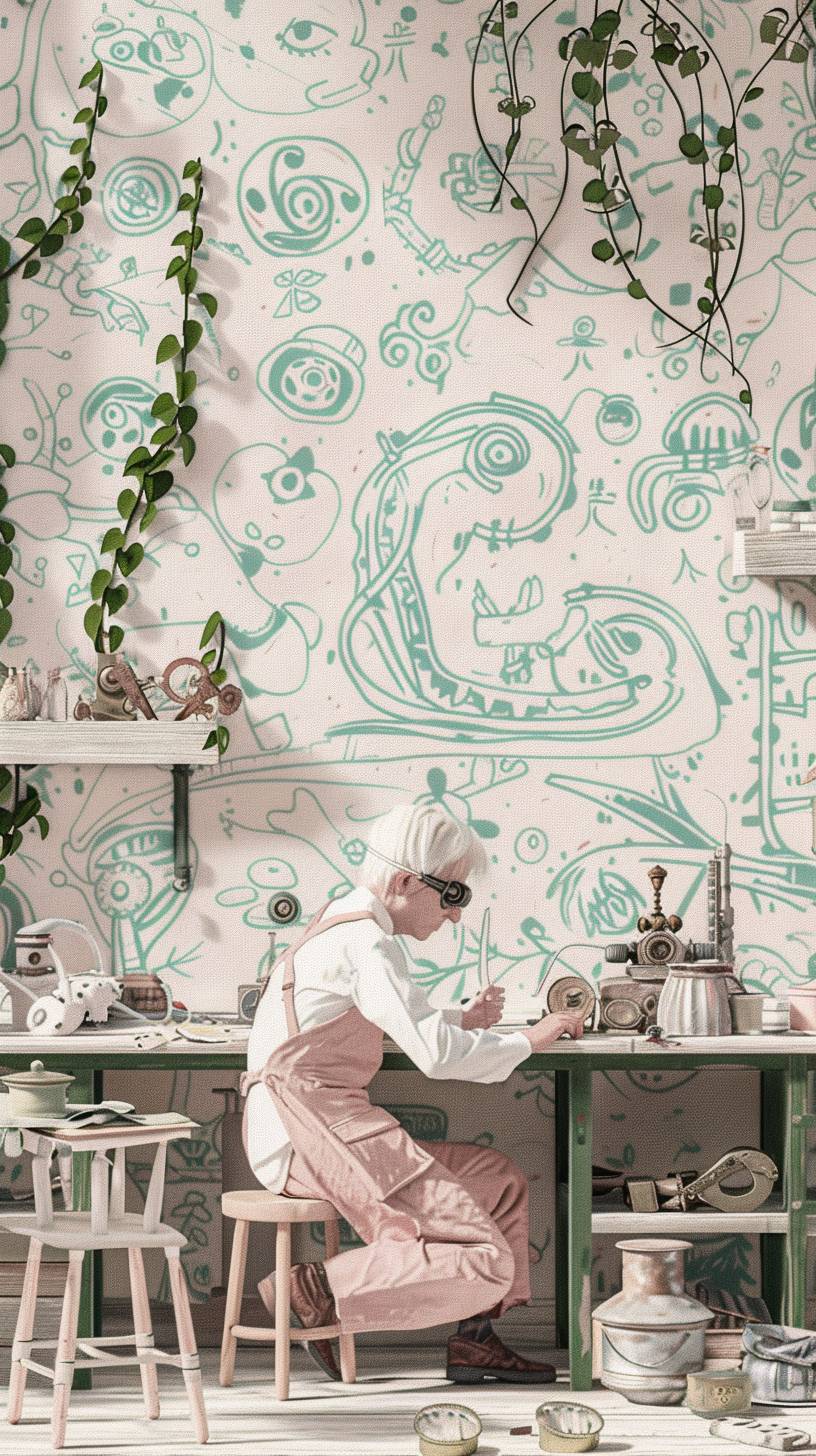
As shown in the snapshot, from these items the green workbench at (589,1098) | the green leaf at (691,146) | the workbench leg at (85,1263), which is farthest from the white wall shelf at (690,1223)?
the green leaf at (691,146)

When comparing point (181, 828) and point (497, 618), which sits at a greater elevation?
point (497, 618)

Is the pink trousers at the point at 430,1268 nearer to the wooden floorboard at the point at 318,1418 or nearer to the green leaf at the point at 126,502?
the wooden floorboard at the point at 318,1418

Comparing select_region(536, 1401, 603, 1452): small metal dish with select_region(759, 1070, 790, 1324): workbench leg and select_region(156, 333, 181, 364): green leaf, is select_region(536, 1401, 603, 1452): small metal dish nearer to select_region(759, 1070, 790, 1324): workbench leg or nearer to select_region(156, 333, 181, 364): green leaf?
select_region(759, 1070, 790, 1324): workbench leg

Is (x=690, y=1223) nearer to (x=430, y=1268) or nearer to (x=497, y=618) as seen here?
(x=430, y=1268)

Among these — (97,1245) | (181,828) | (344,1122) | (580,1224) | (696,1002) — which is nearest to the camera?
(97,1245)

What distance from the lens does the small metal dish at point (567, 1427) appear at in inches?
150

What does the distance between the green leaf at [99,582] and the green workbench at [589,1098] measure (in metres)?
1.35

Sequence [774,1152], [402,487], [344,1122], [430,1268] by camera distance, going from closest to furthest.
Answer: [430,1268] → [344,1122] → [774,1152] → [402,487]

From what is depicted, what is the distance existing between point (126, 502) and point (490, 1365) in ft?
8.48

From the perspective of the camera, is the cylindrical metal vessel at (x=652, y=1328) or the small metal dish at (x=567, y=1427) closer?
the small metal dish at (x=567, y=1427)

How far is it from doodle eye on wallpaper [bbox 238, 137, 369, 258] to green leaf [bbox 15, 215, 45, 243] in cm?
59

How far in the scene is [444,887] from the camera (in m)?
4.40

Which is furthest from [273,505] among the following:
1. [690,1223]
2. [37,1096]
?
[690,1223]

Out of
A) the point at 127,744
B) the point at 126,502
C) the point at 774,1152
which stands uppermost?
the point at 126,502
